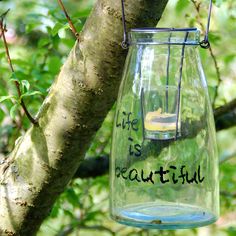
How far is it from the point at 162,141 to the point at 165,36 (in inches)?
7.7

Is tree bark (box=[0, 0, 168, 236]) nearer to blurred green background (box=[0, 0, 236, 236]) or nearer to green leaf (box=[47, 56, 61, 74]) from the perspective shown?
blurred green background (box=[0, 0, 236, 236])

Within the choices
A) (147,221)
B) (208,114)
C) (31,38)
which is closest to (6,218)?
(147,221)

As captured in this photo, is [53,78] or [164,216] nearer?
[164,216]

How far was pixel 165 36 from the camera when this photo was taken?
1.26m

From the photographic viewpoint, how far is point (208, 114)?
136cm

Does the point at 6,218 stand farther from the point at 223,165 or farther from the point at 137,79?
the point at 223,165

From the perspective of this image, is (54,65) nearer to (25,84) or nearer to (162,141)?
(25,84)

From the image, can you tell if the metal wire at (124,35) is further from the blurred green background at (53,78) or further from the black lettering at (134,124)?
the blurred green background at (53,78)

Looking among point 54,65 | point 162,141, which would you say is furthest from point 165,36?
point 54,65

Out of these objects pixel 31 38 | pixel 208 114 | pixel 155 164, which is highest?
pixel 31 38

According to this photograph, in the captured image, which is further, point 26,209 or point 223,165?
point 223,165

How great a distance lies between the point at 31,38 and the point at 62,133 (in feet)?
9.61

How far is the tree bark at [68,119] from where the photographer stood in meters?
1.33

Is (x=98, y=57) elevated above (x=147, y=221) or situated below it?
above
